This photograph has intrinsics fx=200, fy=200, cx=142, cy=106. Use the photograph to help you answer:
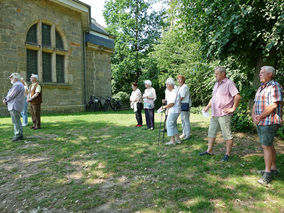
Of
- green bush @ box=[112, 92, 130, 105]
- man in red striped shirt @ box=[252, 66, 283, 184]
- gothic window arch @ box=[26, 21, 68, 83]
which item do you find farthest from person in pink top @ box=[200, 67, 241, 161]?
green bush @ box=[112, 92, 130, 105]

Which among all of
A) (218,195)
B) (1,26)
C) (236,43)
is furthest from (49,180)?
(1,26)

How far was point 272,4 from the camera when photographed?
4633 millimetres

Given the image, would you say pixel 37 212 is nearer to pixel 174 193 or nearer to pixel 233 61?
pixel 174 193

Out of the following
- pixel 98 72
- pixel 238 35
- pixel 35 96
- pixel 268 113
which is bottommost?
pixel 268 113

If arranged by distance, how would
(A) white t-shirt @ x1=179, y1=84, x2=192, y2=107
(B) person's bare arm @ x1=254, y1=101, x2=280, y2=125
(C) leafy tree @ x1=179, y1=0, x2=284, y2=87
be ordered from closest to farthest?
1. (B) person's bare arm @ x1=254, y1=101, x2=280, y2=125
2. (C) leafy tree @ x1=179, y1=0, x2=284, y2=87
3. (A) white t-shirt @ x1=179, y1=84, x2=192, y2=107

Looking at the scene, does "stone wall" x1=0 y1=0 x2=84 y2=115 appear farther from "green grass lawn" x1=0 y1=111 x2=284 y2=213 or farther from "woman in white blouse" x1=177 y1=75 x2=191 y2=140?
"woman in white blouse" x1=177 y1=75 x2=191 y2=140

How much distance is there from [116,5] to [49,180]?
28328 millimetres

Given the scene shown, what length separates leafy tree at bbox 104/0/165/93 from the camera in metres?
26.0

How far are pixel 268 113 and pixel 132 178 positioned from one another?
233 cm

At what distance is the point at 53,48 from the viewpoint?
12805mm

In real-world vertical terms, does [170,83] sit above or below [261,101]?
above

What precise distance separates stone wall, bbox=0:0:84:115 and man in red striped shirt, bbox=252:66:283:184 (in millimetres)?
11583

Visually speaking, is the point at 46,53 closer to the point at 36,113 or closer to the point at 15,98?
the point at 36,113

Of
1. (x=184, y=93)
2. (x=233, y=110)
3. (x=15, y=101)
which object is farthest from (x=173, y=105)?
(x=15, y=101)
